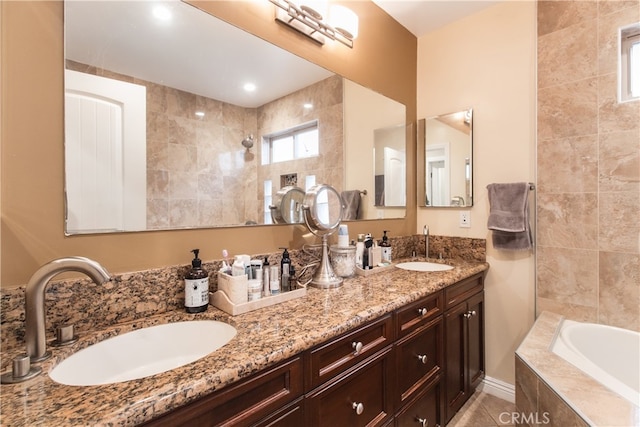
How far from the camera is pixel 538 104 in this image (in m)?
1.78

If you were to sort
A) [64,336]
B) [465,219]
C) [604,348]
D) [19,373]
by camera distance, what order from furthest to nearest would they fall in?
1. [465,219]
2. [604,348]
3. [64,336]
4. [19,373]

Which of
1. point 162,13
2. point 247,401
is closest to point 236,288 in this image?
point 247,401

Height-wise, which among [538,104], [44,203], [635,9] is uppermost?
[635,9]

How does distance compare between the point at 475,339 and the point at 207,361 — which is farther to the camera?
the point at 475,339

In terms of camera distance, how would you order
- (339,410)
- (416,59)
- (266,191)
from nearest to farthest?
(339,410) < (266,191) < (416,59)

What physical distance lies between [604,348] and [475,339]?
2.04ft

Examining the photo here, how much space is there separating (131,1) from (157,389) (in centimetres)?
120

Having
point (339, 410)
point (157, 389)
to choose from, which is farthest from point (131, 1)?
point (339, 410)

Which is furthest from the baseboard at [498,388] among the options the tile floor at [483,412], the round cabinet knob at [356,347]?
the round cabinet knob at [356,347]

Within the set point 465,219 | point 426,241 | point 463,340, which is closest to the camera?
point 463,340

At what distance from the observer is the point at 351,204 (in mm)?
1799

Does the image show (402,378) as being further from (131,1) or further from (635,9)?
(635,9)

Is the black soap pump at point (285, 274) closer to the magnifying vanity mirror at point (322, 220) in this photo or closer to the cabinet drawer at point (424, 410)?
the magnifying vanity mirror at point (322, 220)

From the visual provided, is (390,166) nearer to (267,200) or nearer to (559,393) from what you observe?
(267,200)
